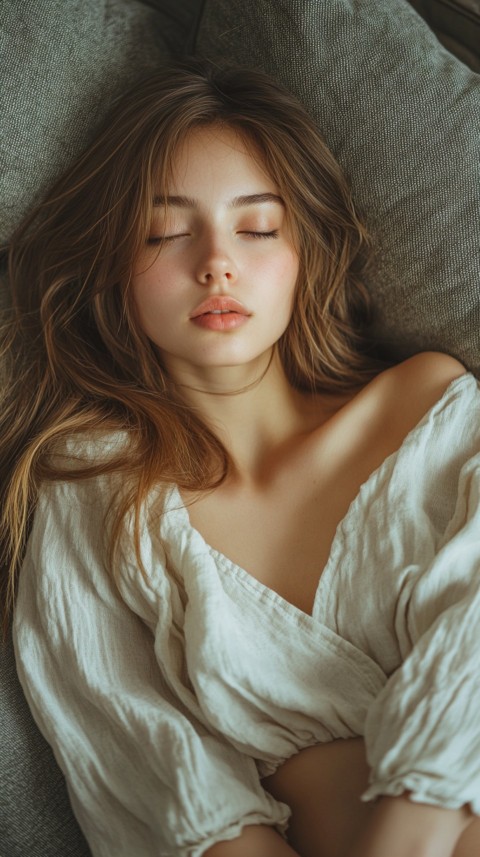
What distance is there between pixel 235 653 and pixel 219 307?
0.52m

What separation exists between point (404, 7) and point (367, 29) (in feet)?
0.34

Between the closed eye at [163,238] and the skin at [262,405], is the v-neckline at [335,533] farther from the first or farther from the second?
the closed eye at [163,238]

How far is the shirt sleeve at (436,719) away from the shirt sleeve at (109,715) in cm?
21

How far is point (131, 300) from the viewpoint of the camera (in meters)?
1.38

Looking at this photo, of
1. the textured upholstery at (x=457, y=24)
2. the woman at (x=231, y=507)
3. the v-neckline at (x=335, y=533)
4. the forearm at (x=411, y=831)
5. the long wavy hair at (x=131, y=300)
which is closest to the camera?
the forearm at (x=411, y=831)

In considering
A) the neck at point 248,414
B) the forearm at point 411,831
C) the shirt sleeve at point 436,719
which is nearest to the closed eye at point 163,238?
the neck at point 248,414

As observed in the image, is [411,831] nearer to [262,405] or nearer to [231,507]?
[231,507]

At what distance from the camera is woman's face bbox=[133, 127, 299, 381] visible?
4.09 ft

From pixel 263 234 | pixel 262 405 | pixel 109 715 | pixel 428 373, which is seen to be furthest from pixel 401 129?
pixel 109 715

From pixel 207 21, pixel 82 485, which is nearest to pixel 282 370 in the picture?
pixel 82 485

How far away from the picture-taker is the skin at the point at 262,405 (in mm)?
1153

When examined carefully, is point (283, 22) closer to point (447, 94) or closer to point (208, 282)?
point (447, 94)

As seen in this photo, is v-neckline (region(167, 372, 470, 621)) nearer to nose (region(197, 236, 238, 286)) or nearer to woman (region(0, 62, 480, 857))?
woman (region(0, 62, 480, 857))

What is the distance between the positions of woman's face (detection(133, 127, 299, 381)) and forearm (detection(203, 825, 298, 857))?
0.69 metres
